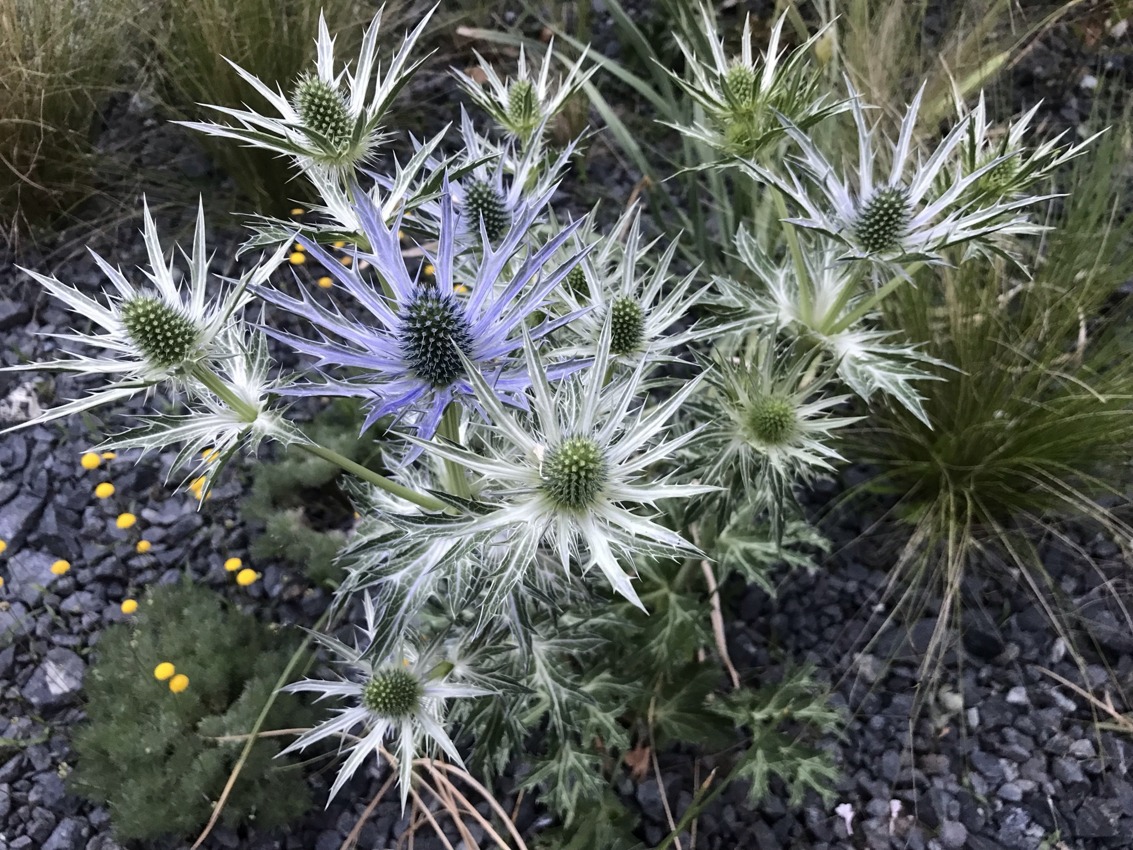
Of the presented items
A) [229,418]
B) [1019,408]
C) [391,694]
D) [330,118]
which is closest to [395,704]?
[391,694]

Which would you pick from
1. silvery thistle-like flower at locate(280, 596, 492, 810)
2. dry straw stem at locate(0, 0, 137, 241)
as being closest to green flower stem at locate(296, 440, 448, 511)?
silvery thistle-like flower at locate(280, 596, 492, 810)

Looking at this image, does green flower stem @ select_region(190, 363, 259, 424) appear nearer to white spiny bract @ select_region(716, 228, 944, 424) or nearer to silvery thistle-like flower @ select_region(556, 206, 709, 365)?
silvery thistle-like flower @ select_region(556, 206, 709, 365)

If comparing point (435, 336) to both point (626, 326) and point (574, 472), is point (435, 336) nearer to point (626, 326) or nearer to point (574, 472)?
point (574, 472)

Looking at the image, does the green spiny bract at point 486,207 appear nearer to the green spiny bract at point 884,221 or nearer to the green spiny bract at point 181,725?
the green spiny bract at point 884,221

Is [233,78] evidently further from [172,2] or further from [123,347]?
[123,347]

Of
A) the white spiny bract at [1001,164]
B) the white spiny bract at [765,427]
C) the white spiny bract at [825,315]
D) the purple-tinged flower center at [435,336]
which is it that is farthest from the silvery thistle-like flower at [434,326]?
the white spiny bract at [1001,164]

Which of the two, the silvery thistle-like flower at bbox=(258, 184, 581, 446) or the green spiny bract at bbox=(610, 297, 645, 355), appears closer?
the silvery thistle-like flower at bbox=(258, 184, 581, 446)

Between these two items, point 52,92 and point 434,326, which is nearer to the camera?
point 434,326
